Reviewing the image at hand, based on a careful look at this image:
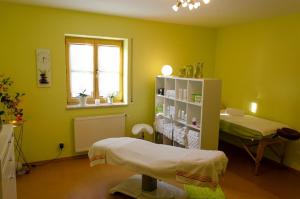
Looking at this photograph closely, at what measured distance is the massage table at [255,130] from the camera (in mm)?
3197

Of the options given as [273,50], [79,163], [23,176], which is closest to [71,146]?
[79,163]

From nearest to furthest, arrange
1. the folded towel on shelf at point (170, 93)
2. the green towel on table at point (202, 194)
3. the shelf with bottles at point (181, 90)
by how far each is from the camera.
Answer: the green towel on table at point (202, 194), the shelf with bottles at point (181, 90), the folded towel on shelf at point (170, 93)

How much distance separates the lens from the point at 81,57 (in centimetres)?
384

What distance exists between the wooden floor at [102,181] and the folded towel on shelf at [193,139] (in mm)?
604

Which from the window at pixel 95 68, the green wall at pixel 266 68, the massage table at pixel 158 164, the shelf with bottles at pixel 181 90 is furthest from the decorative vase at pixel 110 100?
the green wall at pixel 266 68

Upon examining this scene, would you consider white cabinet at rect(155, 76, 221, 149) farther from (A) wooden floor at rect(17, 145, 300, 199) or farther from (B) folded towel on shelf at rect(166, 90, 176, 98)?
(A) wooden floor at rect(17, 145, 300, 199)

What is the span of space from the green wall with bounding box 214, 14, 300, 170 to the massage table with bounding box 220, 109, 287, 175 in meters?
0.21

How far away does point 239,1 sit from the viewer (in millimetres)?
2824

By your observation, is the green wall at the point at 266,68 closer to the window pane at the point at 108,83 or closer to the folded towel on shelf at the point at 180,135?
the folded towel on shelf at the point at 180,135

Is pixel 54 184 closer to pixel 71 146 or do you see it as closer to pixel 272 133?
pixel 71 146

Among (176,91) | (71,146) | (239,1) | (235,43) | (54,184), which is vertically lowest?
(54,184)

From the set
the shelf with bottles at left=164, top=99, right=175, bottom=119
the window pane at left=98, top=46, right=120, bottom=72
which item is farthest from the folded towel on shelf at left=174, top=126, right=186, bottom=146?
the window pane at left=98, top=46, right=120, bottom=72

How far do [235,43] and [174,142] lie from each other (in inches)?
85.1

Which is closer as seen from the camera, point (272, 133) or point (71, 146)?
point (272, 133)
